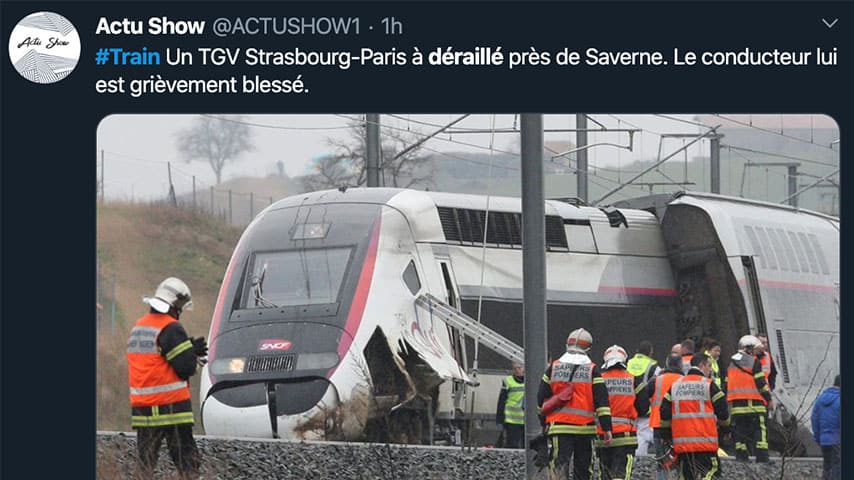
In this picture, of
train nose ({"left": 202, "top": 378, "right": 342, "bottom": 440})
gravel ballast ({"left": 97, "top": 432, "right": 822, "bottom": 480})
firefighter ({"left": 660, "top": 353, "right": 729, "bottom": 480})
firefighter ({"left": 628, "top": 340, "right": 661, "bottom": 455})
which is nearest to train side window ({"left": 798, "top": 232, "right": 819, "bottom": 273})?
firefighter ({"left": 628, "top": 340, "right": 661, "bottom": 455})

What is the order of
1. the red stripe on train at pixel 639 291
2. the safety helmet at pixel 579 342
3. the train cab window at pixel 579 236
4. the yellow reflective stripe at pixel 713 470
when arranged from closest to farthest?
1. the safety helmet at pixel 579 342
2. the yellow reflective stripe at pixel 713 470
3. the train cab window at pixel 579 236
4. the red stripe on train at pixel 639 291

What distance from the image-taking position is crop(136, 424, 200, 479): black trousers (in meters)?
11.9

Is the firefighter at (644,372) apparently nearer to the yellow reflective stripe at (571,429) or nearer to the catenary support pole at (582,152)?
the yellow reflective stripe at (571,429)

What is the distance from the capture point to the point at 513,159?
3878 centimetres

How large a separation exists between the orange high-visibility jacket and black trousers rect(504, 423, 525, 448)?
781 cm

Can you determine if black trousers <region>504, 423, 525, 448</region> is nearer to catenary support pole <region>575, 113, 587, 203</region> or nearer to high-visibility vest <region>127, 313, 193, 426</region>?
high-visibility vest <region>127, 313, 193, 426</region>

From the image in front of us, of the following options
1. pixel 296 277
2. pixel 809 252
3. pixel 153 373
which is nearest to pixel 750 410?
pixel 296 277

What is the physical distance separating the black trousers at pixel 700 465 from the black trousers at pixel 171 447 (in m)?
4.72

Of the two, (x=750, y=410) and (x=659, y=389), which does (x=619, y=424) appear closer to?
(x=659, y=389)

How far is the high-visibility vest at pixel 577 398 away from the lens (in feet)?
42.1

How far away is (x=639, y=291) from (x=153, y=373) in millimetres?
12351

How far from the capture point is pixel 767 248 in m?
23.0

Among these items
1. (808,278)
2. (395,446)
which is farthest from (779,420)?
(395,446)

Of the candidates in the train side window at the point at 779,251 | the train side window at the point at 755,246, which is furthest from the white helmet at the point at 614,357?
the train side window at the point at 779,251
